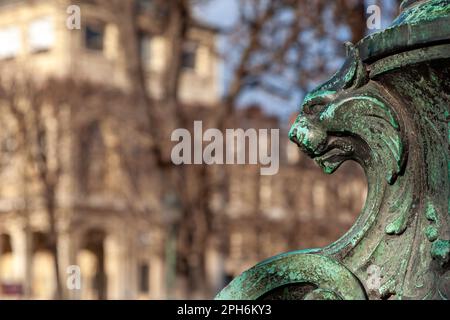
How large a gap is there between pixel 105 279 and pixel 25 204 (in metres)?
17.5

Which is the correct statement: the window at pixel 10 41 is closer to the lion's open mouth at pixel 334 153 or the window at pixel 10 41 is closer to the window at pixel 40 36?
the window at pixel 40 36

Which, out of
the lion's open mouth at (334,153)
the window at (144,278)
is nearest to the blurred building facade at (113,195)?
the window at (144,278)

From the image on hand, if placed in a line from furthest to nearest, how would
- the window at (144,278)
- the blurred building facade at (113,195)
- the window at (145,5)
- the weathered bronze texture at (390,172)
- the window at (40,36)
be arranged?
the window at (144,278) → the window at (40,36) → the blurred building facade at (113,195) → the window at (145,5) → the weathered bronze texture at (390,172)

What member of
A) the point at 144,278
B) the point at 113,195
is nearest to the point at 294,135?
the point at 113,195

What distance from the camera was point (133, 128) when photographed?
811 inches

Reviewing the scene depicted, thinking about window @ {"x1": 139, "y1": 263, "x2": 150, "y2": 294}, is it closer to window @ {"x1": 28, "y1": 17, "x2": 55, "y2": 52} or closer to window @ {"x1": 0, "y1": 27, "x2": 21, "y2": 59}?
window @ {"x1": 28, "y1": 17, "x2": 55, "y2": 52}

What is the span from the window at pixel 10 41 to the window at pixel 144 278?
461 inches

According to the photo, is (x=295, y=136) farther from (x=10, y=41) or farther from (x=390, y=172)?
(x=10, y=41)

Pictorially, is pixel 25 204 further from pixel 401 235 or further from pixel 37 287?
pixel 401 235

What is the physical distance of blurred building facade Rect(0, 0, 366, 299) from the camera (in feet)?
71.9

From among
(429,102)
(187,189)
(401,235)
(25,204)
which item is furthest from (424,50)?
(25,204)

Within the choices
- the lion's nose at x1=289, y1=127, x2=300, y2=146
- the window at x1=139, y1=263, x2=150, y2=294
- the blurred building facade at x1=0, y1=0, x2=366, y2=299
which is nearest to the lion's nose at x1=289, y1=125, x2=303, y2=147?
the lion's nose at x1=289, y1=127, x2=300, y2=146

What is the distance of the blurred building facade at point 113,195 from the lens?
2192 cm
